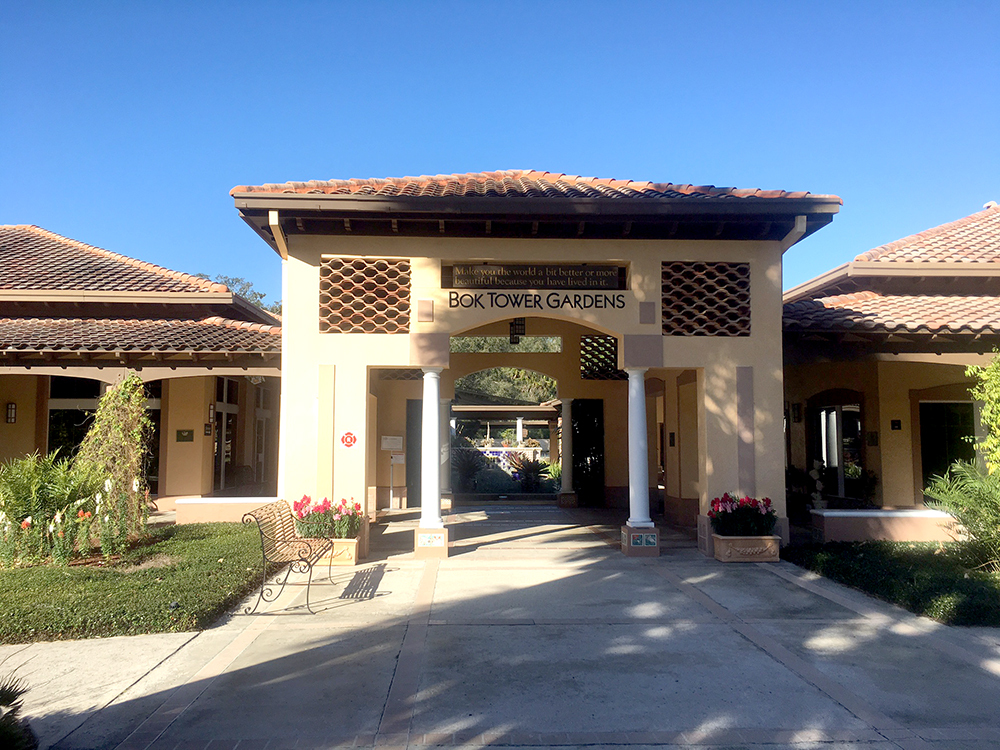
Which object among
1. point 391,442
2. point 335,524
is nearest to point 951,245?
point 391,442

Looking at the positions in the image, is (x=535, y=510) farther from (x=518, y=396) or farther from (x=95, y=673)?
(x=518, y=396)

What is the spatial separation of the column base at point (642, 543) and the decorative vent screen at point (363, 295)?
4343mm

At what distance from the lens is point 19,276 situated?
571 inches

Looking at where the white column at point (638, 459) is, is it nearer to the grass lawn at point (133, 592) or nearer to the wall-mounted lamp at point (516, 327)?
the wall-mounted lamp at point (516, 327)

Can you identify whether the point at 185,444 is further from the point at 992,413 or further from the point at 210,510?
the point at 992,413

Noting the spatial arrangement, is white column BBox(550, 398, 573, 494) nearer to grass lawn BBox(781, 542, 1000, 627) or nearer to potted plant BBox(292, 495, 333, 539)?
grass lawn BBox(781, 542, 1000, 627)

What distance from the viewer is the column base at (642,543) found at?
949 cm

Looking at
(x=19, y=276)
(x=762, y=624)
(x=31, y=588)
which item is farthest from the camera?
(x=19, y=276)

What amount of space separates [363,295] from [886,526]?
8477mm

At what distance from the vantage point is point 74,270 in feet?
49.6

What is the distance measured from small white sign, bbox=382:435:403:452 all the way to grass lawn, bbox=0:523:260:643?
18.5 ft

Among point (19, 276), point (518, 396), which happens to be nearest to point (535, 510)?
point (19, 276)

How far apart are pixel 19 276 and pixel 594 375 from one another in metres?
12.6

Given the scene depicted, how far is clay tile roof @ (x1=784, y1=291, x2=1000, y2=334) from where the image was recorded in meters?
10.4
